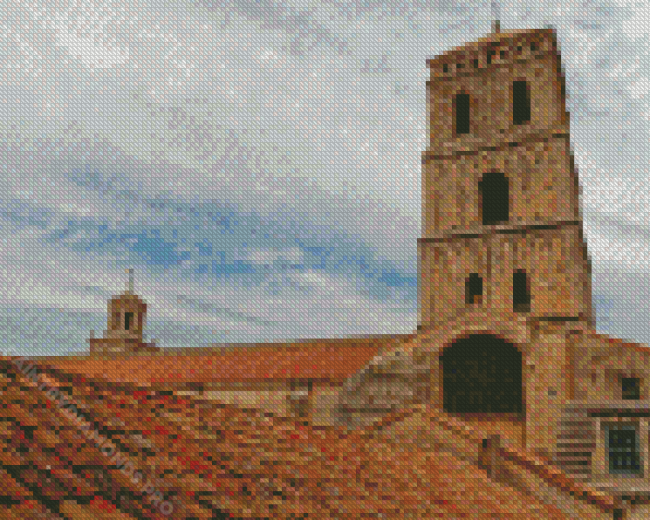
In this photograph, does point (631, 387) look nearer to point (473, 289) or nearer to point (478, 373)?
point (478, 373)

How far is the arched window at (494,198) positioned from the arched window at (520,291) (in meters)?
2.62

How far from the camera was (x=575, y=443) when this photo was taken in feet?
58.9

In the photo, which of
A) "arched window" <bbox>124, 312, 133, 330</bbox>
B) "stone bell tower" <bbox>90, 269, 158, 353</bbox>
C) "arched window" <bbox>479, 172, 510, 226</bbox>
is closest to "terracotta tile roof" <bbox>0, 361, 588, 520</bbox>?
"arched window" <bbox>479, 172, 510, 226</bbox>

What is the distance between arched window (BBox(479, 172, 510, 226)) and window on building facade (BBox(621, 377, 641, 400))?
8.56 meters

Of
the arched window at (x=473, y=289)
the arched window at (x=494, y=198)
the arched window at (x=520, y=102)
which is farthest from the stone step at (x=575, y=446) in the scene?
the arched window at (x=520, y=102)

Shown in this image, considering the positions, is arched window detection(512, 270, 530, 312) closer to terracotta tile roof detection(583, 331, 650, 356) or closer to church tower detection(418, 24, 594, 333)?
church tower detection(418, 24, 594, 333)

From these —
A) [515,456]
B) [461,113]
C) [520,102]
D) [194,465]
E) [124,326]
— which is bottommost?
[515,456]

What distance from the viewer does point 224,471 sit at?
15.9 ft

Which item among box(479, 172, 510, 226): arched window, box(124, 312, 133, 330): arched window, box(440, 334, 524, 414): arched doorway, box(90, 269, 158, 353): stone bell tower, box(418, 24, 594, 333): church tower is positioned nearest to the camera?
box(440, 334, 524, 414): arched doorway

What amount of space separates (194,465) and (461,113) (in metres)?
26.5

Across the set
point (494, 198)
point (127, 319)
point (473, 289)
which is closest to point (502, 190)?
point (494, 198)

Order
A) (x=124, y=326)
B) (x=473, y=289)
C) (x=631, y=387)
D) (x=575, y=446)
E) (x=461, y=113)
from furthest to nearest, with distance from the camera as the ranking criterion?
(x=124, y=326) → (x=461, y=113) → (x=473, y=289) → (x=631, y=387) → (x=575, y=446)

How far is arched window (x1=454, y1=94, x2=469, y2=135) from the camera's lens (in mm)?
28500

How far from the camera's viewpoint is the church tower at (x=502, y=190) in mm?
24891
